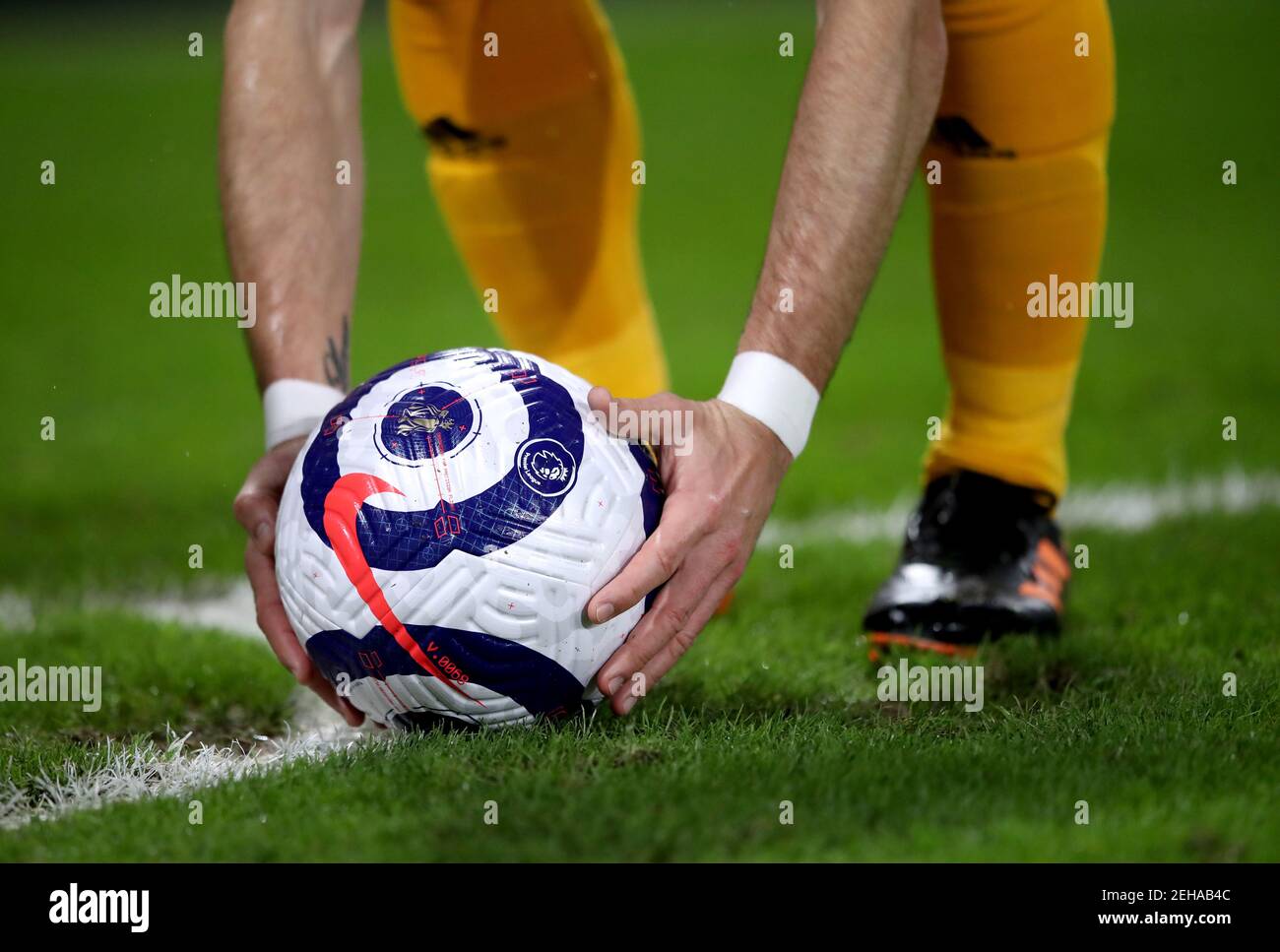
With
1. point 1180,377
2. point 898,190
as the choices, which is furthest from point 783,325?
point 1180,377

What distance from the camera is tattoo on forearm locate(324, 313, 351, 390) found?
2.49 m

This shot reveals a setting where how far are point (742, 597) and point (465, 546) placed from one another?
1368mm

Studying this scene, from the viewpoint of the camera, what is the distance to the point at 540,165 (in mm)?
3195

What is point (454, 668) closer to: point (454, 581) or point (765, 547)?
point (454, 581)

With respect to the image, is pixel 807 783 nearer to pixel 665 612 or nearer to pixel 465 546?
pixel 665 612

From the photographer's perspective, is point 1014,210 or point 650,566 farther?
point 1014,210

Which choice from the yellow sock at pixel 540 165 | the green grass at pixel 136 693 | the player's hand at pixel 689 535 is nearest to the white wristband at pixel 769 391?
the player's hand at pixel 689 535

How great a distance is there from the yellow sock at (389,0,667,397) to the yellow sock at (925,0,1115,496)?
32.8 inches

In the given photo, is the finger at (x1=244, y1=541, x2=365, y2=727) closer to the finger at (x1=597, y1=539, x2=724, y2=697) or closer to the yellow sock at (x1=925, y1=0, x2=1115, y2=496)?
the finger at (x1=597, y1=539, x2=724, y2=697)

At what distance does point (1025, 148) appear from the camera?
2695 millimetres

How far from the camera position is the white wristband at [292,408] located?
2.38 meters

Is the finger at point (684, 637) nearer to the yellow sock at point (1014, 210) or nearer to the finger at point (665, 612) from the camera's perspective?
the finger at point (665, 612)

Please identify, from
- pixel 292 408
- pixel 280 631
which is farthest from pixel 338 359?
pixel 280 631
